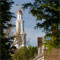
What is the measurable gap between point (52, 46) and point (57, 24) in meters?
0.78

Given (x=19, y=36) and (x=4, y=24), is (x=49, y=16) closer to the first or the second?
(x=4, y=24)

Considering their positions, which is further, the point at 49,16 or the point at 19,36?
the point at 19,36

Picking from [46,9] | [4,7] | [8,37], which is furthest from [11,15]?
[46,9]

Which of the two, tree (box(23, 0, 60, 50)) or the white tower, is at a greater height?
tree (box(23, 0, 60, 50))

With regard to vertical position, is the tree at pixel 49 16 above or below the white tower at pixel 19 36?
above

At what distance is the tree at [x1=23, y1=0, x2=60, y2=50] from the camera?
26.8ft

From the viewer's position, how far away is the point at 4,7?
945cm

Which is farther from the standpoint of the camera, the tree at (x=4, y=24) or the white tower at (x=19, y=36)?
the white tower at (x=19, y=36)

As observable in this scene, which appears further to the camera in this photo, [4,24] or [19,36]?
[19,36]

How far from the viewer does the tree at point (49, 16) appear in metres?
8.17

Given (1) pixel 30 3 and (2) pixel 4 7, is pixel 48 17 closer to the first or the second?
(1) pixel 30 3

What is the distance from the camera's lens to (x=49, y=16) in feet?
27.0

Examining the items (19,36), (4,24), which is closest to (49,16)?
(4,24)

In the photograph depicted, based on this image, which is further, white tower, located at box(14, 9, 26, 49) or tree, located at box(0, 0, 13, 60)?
white tower, located at box(14, 9, 26, 49)
